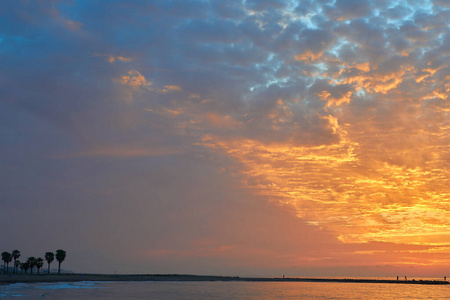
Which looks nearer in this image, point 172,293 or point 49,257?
point 172,293

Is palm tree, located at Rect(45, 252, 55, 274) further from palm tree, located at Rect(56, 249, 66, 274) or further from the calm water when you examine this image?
the calm water

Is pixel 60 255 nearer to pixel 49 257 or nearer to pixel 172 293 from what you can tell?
pixel 49 257

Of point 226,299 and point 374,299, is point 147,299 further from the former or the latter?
point 374,299

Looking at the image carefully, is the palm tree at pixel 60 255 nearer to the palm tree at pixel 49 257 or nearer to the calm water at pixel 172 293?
the palm tree at pixel 49 257

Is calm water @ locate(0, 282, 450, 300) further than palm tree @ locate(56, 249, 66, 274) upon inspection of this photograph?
No

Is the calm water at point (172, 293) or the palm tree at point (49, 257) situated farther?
the palm tree at point (49, 257)

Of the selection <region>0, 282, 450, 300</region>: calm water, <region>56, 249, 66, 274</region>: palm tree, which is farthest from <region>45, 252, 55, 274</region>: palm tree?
<region>0, 282, 450, 300</region>: calm water

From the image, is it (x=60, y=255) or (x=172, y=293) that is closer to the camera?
(x=172, y=293)

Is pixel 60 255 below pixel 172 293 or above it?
above

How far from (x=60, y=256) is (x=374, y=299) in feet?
460

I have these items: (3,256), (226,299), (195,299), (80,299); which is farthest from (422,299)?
(3,256)

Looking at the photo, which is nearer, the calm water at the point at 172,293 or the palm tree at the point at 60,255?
the calm water at the point at 172,293

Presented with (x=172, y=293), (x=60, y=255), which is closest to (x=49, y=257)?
(x=60, y=255)

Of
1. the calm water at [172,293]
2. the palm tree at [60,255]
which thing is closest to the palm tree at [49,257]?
the palm tree at [60,255]
